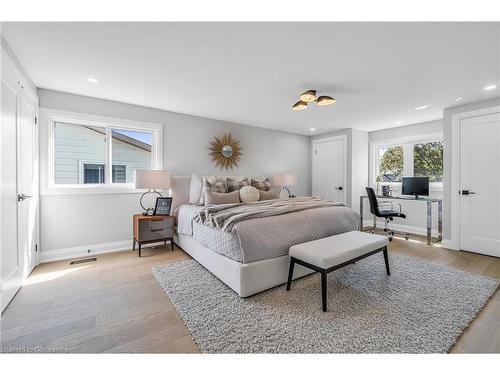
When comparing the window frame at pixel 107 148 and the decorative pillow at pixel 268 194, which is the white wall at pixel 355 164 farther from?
the window frame at pixel 107 148

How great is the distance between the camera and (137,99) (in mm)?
3297

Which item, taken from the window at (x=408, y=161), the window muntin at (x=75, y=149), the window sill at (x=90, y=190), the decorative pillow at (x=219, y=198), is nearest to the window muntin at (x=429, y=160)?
the window at (x=408, y=161)

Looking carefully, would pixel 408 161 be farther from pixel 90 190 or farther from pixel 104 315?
pixel 90 190

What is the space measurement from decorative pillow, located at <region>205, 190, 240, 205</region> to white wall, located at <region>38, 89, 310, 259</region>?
965mm

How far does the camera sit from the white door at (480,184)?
124 inches

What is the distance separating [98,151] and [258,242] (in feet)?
9.82

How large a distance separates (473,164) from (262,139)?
3622 mm

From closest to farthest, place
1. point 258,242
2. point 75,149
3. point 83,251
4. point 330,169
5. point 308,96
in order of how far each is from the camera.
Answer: point 258,242 → point 308,96 → point 83,251 → point 75,149 → point 330,169

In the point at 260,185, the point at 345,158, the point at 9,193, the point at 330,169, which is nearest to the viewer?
the point at 9,193

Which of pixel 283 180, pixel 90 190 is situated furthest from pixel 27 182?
pixel 283 180

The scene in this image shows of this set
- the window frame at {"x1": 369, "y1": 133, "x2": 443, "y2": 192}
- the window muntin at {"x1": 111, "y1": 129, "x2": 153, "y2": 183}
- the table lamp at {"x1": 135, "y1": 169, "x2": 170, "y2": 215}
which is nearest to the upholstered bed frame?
the table lamp at {"x1": 135, "y1": 169, "x2": 170, "y2": 215}

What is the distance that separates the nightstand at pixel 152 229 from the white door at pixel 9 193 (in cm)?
122

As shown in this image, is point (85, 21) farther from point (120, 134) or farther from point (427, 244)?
point (427, 244)

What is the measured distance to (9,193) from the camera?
6.37 ft
